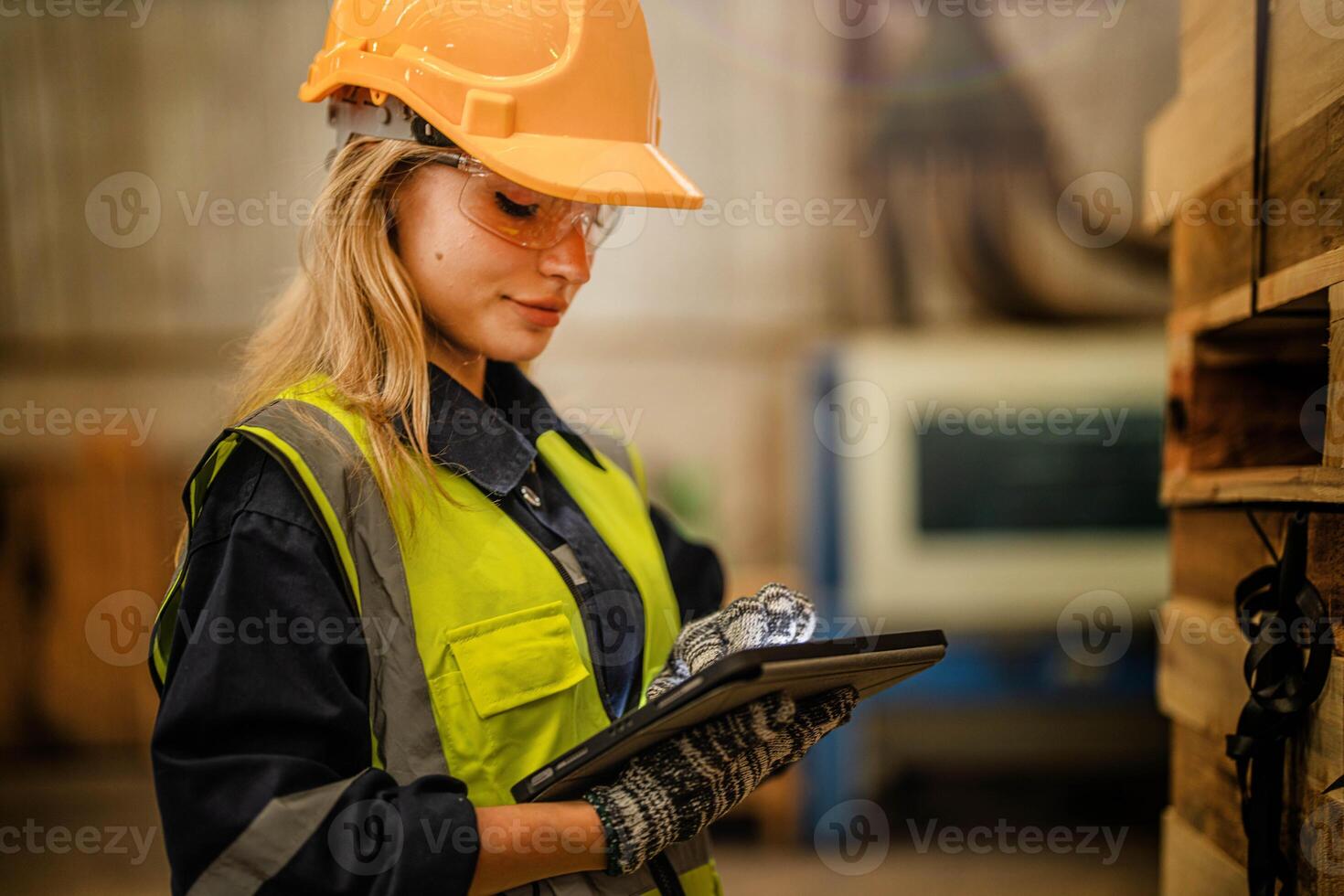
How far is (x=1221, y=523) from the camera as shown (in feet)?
5.10

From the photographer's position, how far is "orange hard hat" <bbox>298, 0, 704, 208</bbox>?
131cm

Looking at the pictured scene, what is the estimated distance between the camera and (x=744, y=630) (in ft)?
4.49

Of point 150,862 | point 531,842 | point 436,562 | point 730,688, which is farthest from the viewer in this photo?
point 150,862

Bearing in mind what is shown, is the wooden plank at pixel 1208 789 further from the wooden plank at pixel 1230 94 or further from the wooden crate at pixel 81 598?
the wooden crate at pixel 81 598

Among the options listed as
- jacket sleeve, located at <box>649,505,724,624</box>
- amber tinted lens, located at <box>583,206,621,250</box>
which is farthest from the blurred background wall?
amber tinted lens, located at <box>583,206,621,250</box>

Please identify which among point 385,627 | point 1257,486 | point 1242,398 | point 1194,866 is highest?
point 1242,398

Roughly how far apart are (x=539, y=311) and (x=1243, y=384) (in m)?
1.13

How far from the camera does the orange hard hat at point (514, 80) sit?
4.28 feet

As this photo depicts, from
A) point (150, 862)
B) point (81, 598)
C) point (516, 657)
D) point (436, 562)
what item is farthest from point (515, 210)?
point (81, 598)

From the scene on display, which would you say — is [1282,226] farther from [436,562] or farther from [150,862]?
[150,862]

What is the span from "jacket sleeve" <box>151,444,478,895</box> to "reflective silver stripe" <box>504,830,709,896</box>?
16cm

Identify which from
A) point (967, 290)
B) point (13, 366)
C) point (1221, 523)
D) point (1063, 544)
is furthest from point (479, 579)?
point (13, 366)

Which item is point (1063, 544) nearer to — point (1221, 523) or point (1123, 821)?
point (1123, 821)

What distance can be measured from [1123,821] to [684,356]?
2938mm
